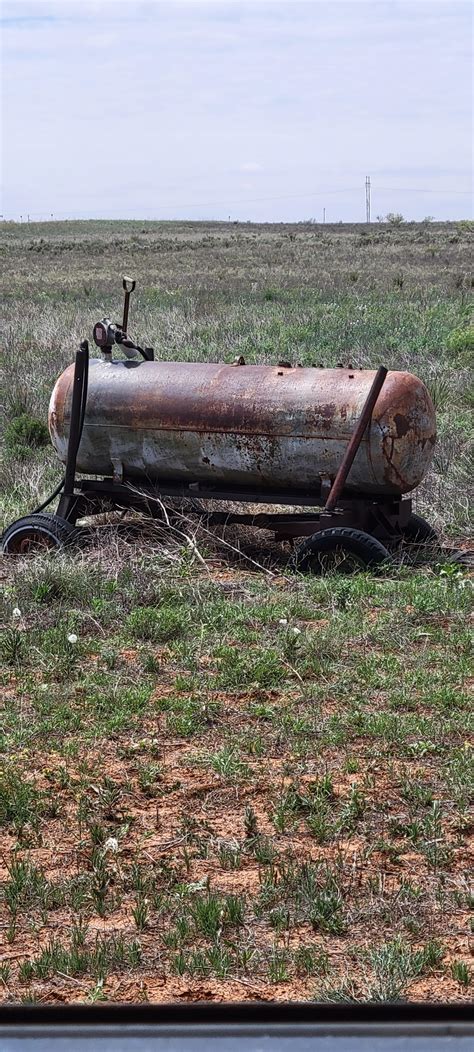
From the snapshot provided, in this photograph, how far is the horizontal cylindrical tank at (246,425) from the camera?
7293mm

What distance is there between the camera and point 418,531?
821 centimetres

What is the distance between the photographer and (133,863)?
3.94 m

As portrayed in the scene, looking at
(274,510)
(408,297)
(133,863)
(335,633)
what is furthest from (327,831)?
(408,297)

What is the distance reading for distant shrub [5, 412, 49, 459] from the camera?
11586 millimetres

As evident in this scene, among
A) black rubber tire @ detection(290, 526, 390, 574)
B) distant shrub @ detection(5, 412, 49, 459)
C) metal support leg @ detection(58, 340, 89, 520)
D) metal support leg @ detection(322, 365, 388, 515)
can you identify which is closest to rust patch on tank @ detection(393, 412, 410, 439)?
metal support leg @ detection(322, 365, 388, 515)

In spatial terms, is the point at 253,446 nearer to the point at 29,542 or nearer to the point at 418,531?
the point at 418,531

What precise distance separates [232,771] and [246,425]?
3.38 metres

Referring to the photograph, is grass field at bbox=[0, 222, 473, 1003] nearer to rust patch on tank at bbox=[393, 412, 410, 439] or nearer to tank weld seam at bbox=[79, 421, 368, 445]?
tank weld seam at bbox=[79, 421, 368, 445]

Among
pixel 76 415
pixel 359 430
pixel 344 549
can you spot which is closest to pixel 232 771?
pixel 344 549

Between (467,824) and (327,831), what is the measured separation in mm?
531

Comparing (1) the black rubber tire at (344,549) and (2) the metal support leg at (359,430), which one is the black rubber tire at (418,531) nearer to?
(1) the black rubber tire at (344,549)

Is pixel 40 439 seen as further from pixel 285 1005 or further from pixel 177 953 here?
pixel 285 1005

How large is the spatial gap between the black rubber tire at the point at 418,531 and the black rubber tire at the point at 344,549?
0.82m

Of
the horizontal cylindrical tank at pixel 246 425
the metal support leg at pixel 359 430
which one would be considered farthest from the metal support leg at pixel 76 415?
the metal support leg at pixel 359 430
